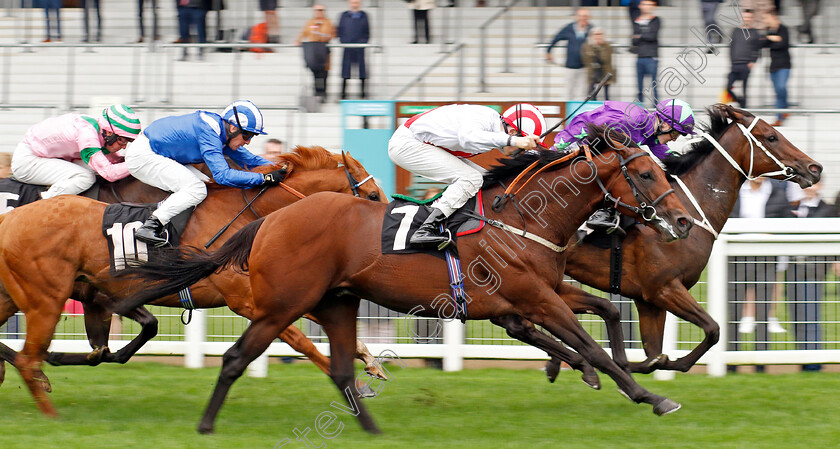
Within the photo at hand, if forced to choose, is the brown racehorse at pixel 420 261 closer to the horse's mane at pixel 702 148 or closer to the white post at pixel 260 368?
the horse's mane at pixel 702 148

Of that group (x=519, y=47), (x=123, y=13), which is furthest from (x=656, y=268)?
(x=123, y=13)

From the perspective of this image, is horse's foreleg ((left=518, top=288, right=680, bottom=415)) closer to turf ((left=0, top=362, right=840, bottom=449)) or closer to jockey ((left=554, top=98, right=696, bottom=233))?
turf ((left=0, top=362, right=840, bottom=449))

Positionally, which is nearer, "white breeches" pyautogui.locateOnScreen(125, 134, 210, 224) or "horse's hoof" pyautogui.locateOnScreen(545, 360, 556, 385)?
"white breeches" pyautogui.locateOnScreen(125, 134, 210, 224)

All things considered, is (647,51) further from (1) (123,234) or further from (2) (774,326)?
(1) (123,234)

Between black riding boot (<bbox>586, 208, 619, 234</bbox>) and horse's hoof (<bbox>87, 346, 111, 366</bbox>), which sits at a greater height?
black riding boot (<bbox>586, 208, 619, 234</bbox>)

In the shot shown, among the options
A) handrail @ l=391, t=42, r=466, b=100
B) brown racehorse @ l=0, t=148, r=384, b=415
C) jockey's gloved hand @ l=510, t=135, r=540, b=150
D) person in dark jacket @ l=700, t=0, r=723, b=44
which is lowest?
brown racehorse @ l=0, t=148, r=384, b=415

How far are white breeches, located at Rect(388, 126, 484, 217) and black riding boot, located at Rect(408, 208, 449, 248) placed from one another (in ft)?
0.24

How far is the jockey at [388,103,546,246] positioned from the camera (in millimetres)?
4961

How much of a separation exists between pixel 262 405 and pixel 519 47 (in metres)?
7.05

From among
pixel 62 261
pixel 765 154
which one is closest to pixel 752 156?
pixel 765 154

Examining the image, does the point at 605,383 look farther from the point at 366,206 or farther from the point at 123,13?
the point at 123,13

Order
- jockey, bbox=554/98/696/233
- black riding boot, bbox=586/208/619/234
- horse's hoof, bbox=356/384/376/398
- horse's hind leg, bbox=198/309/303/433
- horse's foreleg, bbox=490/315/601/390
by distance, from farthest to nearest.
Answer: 1. jockey, bbox=554/98/696/233
2. black riding boot, bbox=586/208/619/234
3. horse's hoof, bbox=356/384/376/398
4. horse's foreleg, bbox=490/315/601/390
5. horse's hind leg, bbox=198/309/303/433

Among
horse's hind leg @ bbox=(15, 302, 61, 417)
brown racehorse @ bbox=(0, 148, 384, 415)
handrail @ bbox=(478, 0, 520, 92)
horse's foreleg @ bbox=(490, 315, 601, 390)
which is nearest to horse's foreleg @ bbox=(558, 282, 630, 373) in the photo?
horse's foreleg @ bbox=(490, 315, 601, 390)

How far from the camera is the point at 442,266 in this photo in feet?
16.1
